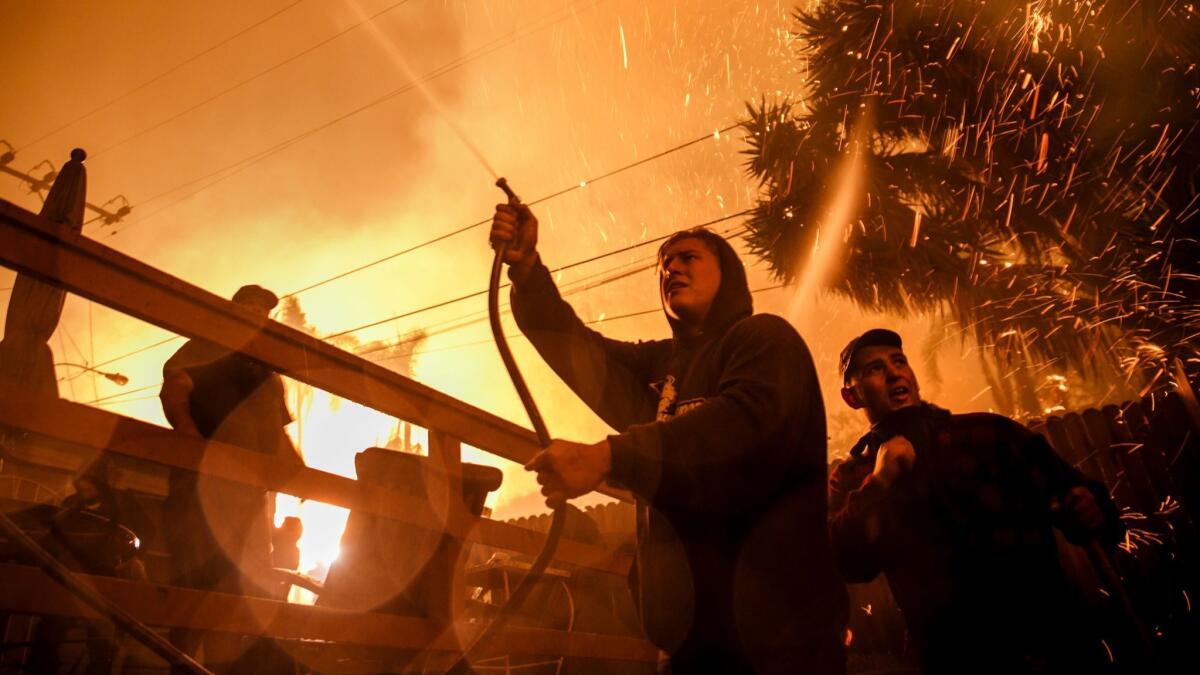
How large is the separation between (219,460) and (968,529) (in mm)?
2361

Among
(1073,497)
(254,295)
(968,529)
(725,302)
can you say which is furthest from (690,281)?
(254,295)

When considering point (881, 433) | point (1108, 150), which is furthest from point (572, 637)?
point (1108, 150)

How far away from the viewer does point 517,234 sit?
1839 millimetres

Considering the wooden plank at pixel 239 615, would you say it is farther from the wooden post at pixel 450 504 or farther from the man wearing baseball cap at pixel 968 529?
the man wearing baseball cap at pixel 968 529

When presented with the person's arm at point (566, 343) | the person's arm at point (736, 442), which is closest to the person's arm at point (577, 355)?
the person's arm at point (566, 343)

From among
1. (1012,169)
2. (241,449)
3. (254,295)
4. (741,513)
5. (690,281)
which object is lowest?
(741,513)

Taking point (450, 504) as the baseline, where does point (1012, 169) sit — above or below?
above

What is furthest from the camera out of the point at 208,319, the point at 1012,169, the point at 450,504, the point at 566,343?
the point at 1012,169

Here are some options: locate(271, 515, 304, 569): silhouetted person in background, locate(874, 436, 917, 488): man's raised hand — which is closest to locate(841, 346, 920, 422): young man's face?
locate(874, 436, 917, 488): man's raised hand

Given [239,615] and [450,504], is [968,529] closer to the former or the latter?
[450,504]

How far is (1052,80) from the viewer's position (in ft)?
22.3

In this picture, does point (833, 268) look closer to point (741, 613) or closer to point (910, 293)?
point (910, 293)

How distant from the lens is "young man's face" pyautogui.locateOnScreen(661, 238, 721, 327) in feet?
5.96

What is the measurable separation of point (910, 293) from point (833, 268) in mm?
1034
